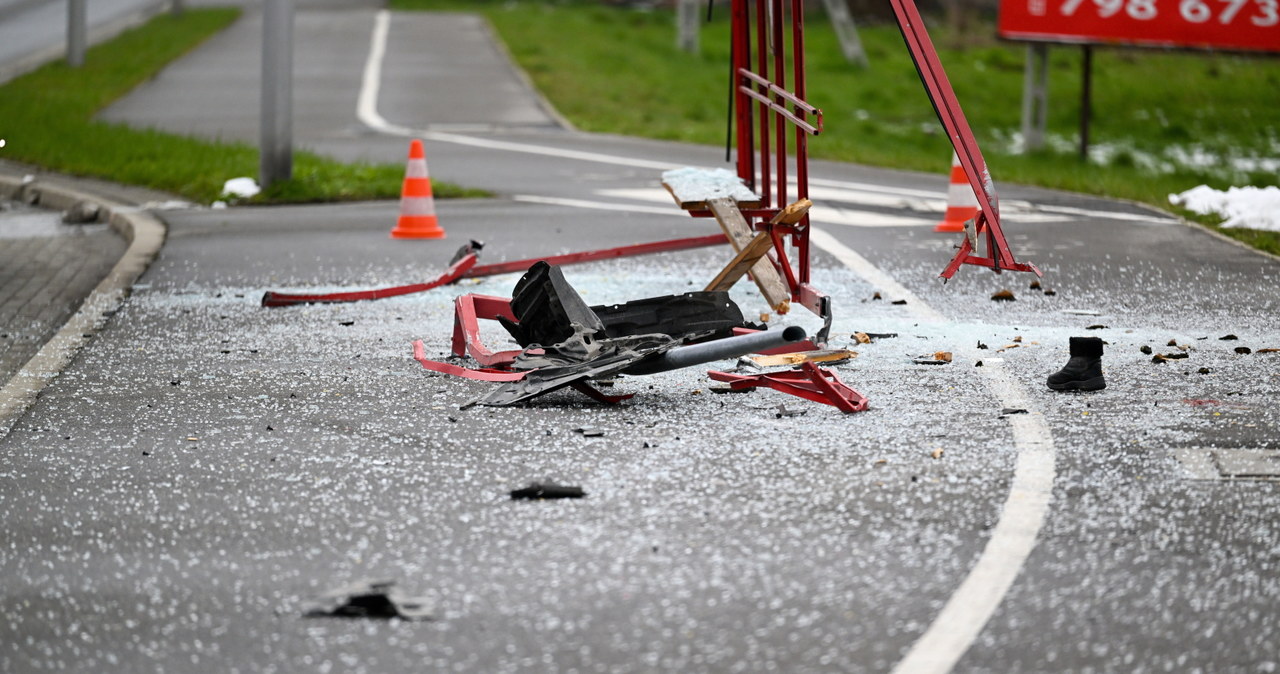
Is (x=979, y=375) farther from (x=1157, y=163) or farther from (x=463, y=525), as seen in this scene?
(x=1157, y=163)

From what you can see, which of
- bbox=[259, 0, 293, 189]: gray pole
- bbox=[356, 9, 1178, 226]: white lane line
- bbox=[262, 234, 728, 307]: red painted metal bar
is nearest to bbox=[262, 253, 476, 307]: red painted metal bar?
bbox=[262, 234, 728, 307]: red painted metal bar

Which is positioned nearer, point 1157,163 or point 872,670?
point 872,670

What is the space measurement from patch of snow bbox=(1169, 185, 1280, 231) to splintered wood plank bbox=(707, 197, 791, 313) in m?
4.94

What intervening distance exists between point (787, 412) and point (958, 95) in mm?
21318

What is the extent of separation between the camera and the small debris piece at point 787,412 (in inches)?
249

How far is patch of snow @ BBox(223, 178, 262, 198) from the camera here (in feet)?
45.2

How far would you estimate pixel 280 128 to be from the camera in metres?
13.5

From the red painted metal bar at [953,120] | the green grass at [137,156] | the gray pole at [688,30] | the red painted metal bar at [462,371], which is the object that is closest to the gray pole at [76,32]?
the green grass at [137,156]

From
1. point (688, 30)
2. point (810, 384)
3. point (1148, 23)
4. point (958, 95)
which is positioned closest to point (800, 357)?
point (810, 384)

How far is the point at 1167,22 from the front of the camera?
18562mm

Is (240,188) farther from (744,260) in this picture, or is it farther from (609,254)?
(744,260)

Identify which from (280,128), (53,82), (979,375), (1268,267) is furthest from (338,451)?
(53,82)

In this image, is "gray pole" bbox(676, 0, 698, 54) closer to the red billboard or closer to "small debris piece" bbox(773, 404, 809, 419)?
the red billboard

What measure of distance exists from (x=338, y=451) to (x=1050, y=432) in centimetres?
→ 262
